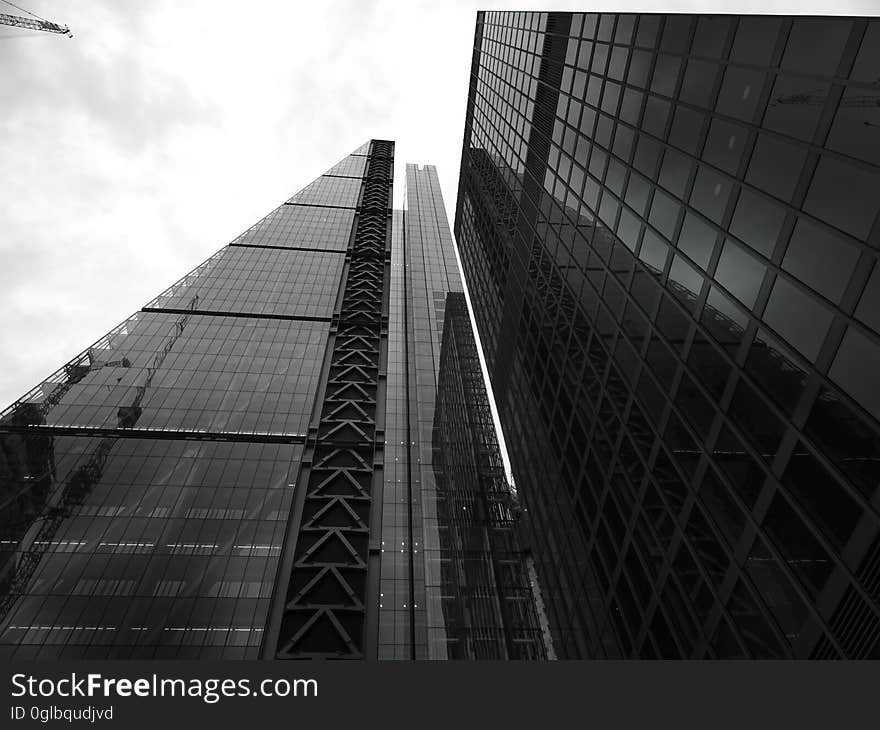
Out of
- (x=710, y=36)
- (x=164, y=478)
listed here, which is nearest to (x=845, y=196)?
(x=710, y=36)

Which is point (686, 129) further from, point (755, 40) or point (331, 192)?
point (331, 192)

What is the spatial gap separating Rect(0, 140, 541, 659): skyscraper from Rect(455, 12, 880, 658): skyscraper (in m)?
13.0

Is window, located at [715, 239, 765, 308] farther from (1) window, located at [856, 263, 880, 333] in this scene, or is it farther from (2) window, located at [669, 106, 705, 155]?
(2) window, located at [669, 106, 705, 155]

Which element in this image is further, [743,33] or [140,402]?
[140,402]

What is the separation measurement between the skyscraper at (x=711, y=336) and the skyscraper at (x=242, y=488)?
1300 centimetres

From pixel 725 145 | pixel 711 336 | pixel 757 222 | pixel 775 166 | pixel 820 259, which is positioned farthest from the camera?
pixel 711 336

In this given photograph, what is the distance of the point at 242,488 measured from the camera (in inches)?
1465

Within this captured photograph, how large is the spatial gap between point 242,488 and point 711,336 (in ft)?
110

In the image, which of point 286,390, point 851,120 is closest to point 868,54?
point 851,120

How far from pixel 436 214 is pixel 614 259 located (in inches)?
3406

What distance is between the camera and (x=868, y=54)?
35.2ft

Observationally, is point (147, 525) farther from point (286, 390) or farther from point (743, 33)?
point (743, 33)

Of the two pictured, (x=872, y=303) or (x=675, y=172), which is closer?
(x=872, y=303)

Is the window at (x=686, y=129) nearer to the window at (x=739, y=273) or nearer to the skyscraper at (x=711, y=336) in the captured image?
the skyscraper at (x=711, y=336)
